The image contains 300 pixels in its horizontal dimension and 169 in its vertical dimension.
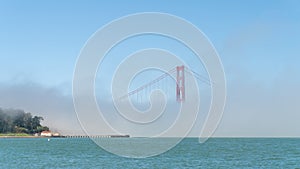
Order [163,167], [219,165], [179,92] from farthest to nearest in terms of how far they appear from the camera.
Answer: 1. [219,165]
2. [163,167]
3. [179,92]

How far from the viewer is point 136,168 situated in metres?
38.5

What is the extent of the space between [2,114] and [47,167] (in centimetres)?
16729

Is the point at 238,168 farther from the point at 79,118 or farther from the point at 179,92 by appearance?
the point at 79,118

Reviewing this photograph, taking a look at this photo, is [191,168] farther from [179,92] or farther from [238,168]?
[179,92]

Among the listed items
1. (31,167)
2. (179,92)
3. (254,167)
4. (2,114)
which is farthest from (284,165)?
(2,114)

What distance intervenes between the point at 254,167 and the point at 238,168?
7.04 feet

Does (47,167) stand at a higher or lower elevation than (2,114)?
lower

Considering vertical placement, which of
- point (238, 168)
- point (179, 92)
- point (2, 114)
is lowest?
point (238, 168)

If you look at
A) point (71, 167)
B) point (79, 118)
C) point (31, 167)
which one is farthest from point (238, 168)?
point (79, 118)

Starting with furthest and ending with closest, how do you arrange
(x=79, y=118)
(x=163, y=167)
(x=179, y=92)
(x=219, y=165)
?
(x=219, y=165) < (x=163, y=167) < (x=179, y=92) < (x=79, y=118)

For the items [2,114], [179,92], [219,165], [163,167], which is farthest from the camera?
[2,114]

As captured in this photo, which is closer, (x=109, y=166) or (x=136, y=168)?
(x=136, y=168)

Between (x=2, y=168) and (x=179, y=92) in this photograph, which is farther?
(x=2, y=168)

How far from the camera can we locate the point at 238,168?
4138cm
